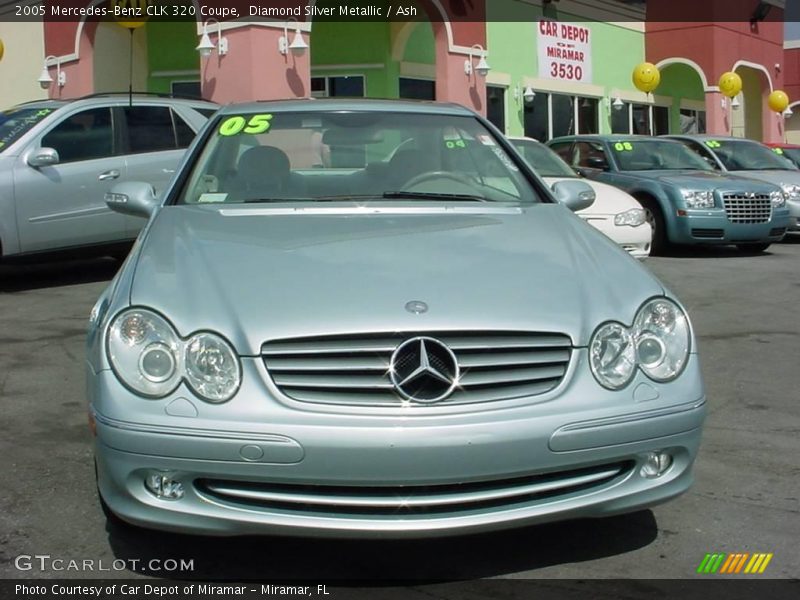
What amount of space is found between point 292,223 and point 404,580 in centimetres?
140

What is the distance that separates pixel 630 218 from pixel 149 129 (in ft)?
15.3

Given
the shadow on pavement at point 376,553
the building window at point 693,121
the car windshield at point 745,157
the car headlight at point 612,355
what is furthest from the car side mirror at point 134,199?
the building window at point 693,121

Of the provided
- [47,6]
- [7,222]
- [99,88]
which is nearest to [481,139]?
[7,222]

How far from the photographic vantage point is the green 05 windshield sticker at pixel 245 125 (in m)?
4.65

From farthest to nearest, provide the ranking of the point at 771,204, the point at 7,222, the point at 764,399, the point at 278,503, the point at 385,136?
1. the point at 771,204
2. the point at 7,222
3. the point at 764,399
4. the point at 385,136
5. the point at 278,503

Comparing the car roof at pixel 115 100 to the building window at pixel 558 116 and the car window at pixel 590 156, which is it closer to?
the car window at pixel 590 156

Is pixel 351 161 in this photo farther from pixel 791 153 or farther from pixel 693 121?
pixel 693 121

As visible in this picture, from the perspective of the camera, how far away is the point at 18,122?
8938 millimetres

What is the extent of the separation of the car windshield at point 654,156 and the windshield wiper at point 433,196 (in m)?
8.34

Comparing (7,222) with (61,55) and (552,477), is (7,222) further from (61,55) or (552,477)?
(61,55)

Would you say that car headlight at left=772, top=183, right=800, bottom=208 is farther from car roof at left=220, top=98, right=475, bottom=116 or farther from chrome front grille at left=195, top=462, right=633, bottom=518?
chrome front grille at left=195, top=462, right=633, bottom=518

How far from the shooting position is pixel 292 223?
149 inches

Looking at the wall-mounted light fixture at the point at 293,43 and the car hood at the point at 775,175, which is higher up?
the wall-mounted light fixture at the point at 293,43

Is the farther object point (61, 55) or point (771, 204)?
point (61, 55)
